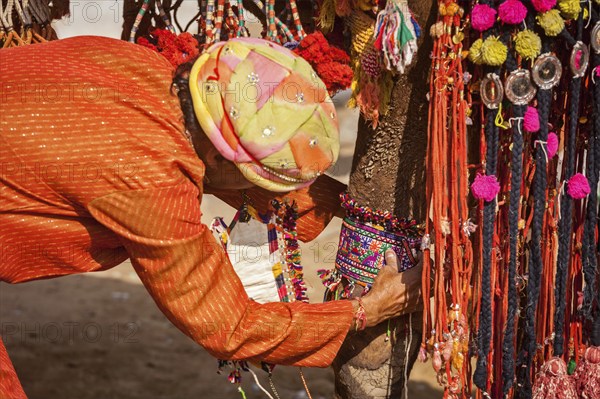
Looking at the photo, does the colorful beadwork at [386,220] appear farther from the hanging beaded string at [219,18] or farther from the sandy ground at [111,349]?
the sandy ground at [111,349]

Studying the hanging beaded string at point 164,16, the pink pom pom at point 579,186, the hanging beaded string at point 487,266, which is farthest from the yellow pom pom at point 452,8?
the hanging beaded string at point 164,16

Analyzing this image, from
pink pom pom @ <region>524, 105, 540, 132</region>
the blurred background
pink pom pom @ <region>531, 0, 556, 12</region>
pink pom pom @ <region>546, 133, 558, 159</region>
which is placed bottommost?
the blurred background

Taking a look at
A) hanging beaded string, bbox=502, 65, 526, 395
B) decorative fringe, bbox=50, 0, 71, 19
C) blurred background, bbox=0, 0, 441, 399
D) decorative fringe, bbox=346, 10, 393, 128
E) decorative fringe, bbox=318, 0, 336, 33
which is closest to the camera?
hanging beaded string, bbox=502, 65, 526, 395

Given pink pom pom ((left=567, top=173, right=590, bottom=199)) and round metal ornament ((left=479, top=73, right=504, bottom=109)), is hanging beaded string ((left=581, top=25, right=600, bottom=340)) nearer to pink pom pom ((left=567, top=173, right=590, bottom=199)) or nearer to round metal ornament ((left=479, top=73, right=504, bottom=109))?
pink pom pom ((left=567, top=173, right=590, bottom=199))

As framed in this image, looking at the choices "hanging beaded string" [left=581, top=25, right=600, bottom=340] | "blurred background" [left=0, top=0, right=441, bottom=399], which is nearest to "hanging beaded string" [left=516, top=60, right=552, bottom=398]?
"hanging beaded string" [left=581, top=25, right=600, bottom=340]

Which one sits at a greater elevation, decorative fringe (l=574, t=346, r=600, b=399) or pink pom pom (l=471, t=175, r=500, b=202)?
pink pom pom (l=471, t=175, r=500, b=202)

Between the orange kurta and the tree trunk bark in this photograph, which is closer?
the orange kurta

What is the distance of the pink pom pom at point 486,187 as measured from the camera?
1947mm

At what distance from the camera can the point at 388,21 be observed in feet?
6.19

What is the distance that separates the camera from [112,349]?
413 centimetres

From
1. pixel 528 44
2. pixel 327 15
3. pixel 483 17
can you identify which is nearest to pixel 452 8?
pixel 483 17

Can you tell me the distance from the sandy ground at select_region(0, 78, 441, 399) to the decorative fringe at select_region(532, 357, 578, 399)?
5.18 ft

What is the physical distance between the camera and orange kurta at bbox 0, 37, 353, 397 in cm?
180

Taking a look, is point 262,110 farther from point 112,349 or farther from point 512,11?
point 112,349
